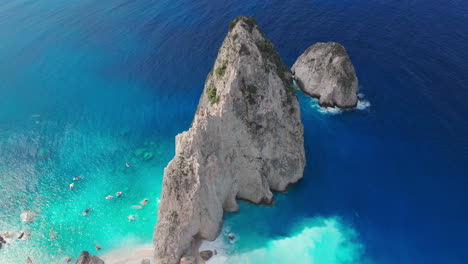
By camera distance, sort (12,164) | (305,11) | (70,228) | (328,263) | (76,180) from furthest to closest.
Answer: (305,11) → (12,164) → (76,180) → (70,228) → (328,263)

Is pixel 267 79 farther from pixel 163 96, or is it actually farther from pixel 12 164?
pixel 12 164

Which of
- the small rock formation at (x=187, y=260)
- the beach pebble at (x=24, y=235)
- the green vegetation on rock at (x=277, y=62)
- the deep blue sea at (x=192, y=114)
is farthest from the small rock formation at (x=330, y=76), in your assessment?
the beach pebble at (x=24, y=235)

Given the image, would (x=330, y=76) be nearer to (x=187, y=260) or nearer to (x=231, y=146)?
(x=231, y=146)

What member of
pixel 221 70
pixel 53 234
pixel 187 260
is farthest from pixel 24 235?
pixel 221 70

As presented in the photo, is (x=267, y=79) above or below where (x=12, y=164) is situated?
above

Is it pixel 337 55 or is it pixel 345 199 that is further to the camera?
pixel 337 55

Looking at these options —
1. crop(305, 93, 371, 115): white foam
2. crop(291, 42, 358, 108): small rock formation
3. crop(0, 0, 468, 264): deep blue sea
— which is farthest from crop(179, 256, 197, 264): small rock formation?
crop(291, 42, 358, 108): small rock formation

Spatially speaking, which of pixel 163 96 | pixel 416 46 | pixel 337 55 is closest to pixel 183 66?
pixel 163 96

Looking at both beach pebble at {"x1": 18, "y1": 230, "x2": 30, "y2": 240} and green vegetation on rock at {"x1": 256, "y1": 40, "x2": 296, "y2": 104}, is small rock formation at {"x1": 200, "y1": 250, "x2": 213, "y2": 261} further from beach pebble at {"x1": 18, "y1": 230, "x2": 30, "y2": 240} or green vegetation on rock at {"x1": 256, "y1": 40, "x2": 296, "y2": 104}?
beach pebble at {"x1": 18, "y1": 230, "x2": 30, "y2": 240}
